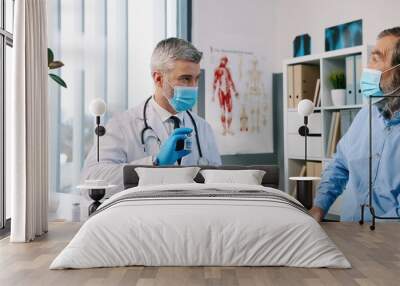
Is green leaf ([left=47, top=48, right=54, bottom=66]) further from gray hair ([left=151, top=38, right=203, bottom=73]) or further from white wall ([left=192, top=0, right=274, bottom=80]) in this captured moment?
white wall ([left=192, top=0, right=274, bottom=80])

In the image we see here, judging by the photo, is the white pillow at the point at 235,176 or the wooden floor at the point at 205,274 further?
the white pillow at the point at 235,176

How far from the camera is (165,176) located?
5.82 metres

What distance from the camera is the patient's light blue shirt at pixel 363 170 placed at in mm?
5703

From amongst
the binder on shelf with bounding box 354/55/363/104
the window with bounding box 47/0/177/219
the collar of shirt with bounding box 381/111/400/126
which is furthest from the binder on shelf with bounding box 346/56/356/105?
the window with bounding box 47/0/177/219

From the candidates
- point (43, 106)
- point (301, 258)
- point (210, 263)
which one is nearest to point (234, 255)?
point (210, 263)

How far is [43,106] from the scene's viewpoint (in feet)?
18.2

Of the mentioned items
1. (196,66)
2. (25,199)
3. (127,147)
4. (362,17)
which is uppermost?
(362,17)

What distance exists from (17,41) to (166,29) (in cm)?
179

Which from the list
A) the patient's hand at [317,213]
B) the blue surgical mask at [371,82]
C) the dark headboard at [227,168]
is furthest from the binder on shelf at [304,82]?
the patient's hand at [317,213]

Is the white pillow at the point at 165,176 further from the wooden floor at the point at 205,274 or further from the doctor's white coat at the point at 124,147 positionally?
the wooden floor at the point at 205,274

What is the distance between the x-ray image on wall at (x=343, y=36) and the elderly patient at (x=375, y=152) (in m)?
0.32

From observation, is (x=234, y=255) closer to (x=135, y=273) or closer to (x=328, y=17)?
(x=135, y=273)

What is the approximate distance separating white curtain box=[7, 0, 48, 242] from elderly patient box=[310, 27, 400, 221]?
2.61 metres

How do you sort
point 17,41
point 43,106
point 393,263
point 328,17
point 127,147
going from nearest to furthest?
point 393,263 < point 17,41 < point 43,106 < point 127,147 < point 328,17
